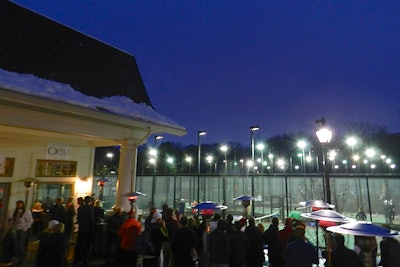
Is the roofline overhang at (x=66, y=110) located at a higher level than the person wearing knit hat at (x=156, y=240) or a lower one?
higher

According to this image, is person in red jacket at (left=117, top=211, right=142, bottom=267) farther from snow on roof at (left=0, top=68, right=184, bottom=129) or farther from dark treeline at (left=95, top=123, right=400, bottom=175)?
dark treeline at (left=95, top=123, right=400, bottom=175)

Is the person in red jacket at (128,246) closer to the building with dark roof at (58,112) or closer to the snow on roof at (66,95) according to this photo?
the building with dark roof at (58,112)

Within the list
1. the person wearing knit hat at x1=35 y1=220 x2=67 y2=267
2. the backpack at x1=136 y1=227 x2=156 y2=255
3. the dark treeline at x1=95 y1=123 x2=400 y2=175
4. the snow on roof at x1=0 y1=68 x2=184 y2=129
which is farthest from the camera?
the dark treeline at x1=95 y1=123 x2=400 y2=175

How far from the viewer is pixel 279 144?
8225 centimetres

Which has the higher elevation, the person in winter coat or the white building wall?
the white building wall

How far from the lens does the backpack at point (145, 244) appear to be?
21.2ft

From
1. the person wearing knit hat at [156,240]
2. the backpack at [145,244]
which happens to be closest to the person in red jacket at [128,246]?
the backpack at [145,244]

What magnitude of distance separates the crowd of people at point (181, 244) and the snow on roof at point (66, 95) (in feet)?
10.2

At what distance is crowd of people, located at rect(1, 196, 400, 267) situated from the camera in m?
5.45

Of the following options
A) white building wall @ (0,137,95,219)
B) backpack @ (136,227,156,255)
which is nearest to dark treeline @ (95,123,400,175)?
white building wall @ (0,137,95,219)

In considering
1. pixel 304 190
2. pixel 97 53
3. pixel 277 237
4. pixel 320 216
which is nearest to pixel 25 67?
pixel 97 53

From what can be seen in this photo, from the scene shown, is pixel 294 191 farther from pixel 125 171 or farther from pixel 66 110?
pixel 66 110

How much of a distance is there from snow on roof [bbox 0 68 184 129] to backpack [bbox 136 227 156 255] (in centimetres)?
387

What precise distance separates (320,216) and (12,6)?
42.1 ft
